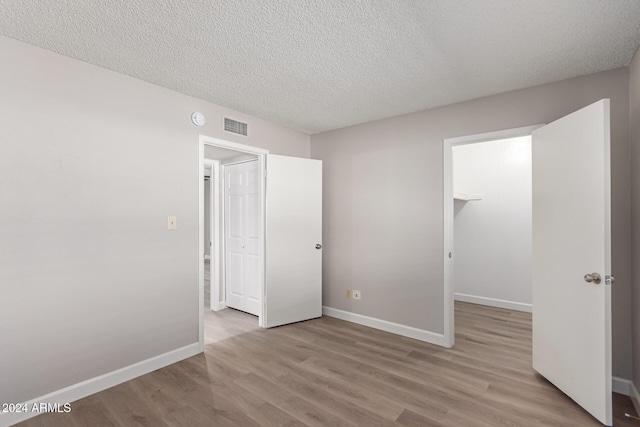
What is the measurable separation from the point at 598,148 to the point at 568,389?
5.52 feet

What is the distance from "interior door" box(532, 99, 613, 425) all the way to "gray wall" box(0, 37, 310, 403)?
3.05 m

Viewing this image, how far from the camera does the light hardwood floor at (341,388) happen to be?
194cm

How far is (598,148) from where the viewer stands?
189 centimetres

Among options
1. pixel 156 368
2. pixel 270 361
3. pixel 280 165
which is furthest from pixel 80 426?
pixel 280 165

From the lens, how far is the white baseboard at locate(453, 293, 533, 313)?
13.5 ft

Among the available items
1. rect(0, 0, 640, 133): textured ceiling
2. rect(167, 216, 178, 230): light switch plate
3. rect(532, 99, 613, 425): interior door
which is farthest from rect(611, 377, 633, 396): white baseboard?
rect(167, 216, 178, 230): light switch plate

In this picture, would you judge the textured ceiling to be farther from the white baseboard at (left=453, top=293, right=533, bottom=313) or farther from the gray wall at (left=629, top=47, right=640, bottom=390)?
the white baseboard at (left=453, top=293, right=533, bottom=313)

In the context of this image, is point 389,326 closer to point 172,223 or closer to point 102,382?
point 172,223

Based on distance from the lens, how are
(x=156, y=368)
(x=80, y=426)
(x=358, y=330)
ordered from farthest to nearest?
(x=358, y=330) → (x=156, y=368) → (x=80, y=426)

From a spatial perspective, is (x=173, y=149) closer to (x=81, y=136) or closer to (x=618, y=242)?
(x=81, y=136)

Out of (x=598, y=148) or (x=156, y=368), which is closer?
(x=598, y=148)

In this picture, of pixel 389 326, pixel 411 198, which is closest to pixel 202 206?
pixel 411 198

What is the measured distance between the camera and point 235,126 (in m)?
3.28

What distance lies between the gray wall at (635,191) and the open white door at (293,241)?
2919mm
